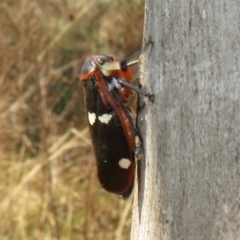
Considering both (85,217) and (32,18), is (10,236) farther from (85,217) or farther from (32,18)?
(32,18)

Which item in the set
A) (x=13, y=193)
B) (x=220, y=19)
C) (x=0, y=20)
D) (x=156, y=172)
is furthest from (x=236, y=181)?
(x=0, y=20)

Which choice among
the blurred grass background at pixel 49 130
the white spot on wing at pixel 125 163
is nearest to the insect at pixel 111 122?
the white spot on wing at pixel 125 163

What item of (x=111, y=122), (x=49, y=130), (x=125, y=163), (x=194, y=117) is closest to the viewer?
(x=194, y=117)

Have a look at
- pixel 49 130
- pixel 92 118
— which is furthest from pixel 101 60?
pixel 49 130

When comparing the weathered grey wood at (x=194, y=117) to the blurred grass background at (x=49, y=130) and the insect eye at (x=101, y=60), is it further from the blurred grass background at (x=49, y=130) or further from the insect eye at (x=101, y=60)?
→ the blurred grass background at (x=49, y=130)

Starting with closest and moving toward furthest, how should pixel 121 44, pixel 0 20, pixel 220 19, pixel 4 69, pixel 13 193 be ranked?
pixel 220 19 → pixel 13 193 → pixel 4 69 → pixel 0 20 → pixel 121 44

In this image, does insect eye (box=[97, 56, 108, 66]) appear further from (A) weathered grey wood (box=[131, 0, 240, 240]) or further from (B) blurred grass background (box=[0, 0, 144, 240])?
(B) blurred grass background (box=[0, 0, 144, 240])

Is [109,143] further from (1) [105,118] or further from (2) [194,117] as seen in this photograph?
(2) [194,117]
